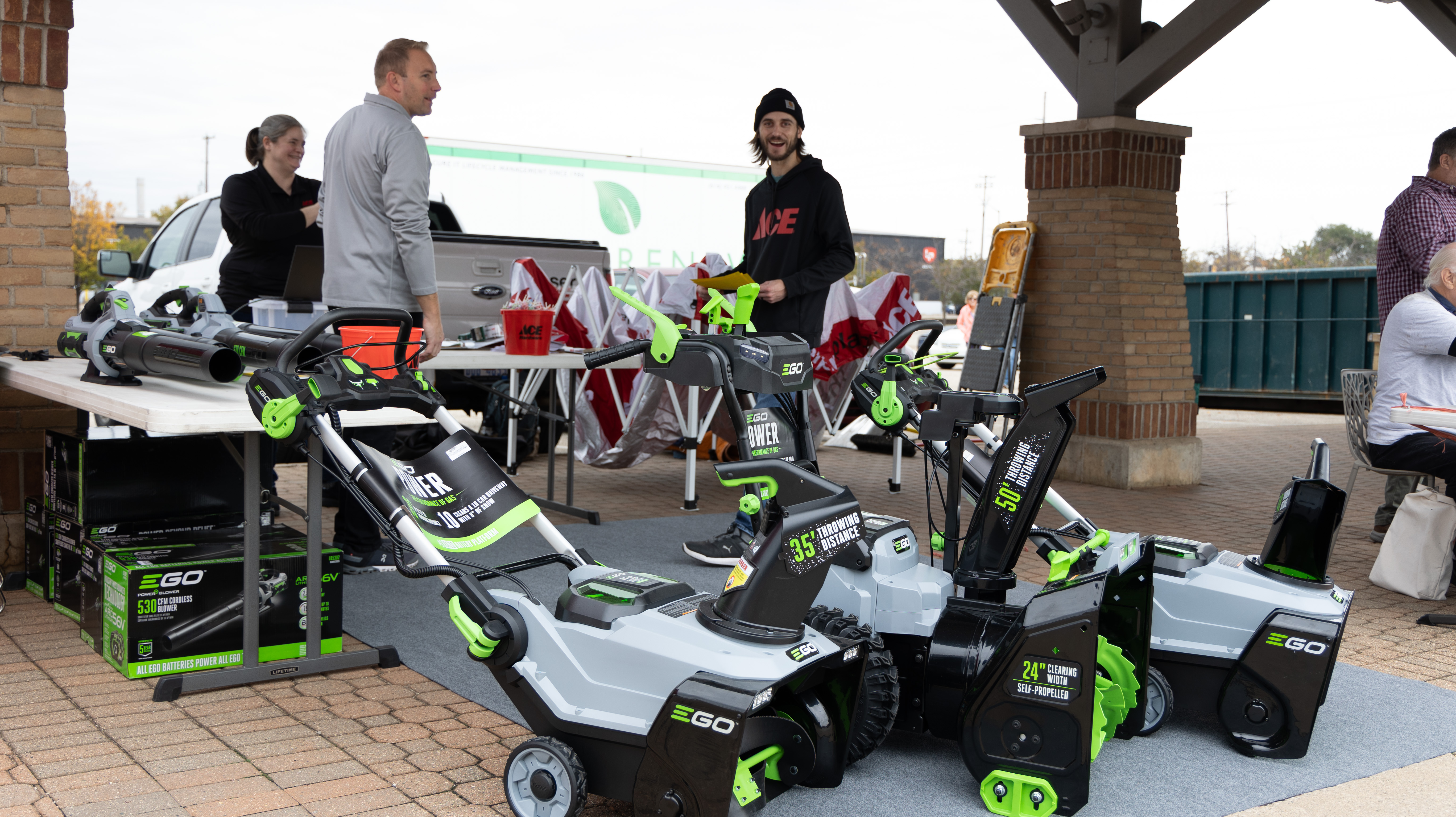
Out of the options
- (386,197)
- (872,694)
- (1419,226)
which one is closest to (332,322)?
(872,694)

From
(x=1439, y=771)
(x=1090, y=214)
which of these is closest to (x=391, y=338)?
(x=1439, y=771)

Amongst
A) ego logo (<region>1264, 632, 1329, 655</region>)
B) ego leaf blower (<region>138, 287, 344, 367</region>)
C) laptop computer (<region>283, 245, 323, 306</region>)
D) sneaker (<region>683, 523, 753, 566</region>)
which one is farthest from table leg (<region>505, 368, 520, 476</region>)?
ego logo (<region>1264, 632, 1329, 655</region>)

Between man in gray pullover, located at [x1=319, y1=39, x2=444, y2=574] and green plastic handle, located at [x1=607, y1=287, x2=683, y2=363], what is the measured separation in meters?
1.18

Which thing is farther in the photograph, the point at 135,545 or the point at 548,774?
the point at 135,545

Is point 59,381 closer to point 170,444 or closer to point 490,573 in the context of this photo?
point 170,444

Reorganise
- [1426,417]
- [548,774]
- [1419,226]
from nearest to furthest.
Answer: [548,774] < [1426,417] < [1419,226]

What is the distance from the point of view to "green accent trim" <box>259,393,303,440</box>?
2.74 meters

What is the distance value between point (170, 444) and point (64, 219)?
1.49m

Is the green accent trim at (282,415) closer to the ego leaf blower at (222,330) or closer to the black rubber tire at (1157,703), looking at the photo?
the ego leaf blower at (222,330)

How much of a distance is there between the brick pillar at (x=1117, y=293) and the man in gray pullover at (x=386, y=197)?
192 inches

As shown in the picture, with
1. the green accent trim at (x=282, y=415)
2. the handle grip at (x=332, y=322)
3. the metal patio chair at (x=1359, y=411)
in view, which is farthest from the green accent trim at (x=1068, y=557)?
the metal patio chair at (x=1359, y=411)

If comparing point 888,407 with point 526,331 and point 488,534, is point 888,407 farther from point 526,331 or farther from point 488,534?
point 526,331

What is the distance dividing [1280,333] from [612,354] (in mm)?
14394

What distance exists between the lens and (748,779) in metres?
2.37
